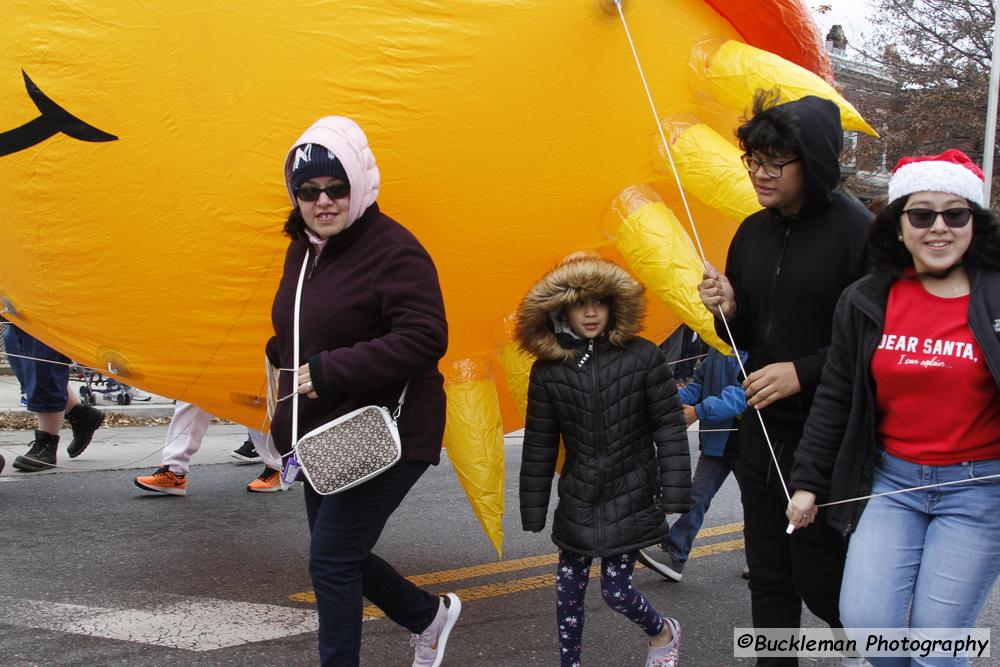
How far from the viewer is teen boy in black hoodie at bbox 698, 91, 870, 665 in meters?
3.15

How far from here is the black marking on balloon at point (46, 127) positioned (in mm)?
3566

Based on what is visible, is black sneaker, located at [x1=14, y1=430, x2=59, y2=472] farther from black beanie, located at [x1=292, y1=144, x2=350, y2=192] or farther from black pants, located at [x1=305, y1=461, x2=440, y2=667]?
black beanie, located at [x1=292, y1=144, x2=350, y2=192]

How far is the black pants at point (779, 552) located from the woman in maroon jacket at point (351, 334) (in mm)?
1075

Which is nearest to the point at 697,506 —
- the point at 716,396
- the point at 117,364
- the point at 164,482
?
the point at 716,396

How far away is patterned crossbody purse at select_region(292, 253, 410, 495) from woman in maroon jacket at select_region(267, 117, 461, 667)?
9cm

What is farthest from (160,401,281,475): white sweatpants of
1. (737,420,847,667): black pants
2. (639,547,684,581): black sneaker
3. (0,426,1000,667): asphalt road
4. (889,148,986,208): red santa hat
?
(889,148,986,208): red santa hat

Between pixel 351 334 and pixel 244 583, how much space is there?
6.73 ft

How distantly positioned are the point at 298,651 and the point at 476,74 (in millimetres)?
2285

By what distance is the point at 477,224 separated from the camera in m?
3.78

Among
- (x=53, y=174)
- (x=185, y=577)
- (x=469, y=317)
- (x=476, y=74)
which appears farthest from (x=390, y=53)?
(x=185, y=577)

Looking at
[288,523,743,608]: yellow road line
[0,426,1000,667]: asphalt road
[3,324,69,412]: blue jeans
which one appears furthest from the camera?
[3,324,69,412]: blue jeans

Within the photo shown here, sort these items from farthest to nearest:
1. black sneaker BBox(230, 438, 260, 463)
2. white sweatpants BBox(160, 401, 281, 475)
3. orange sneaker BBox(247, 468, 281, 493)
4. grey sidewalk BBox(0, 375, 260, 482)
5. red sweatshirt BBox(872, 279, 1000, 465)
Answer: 1. black sneaker BBox(230, 438, 260, 463)
2. grey sidewalk BBox(0, 375, 260, 482)
3. orange sneaker BBox(247, 468, 281, 493)
4. white sweatpants BBox(160, 401, 281, 475)
5. red sweatshirt BBox(872, 279, 1000, 465)

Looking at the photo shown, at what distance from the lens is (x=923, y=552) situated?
108 inches

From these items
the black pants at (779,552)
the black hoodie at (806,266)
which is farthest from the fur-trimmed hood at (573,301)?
the black pants at (779,552)
